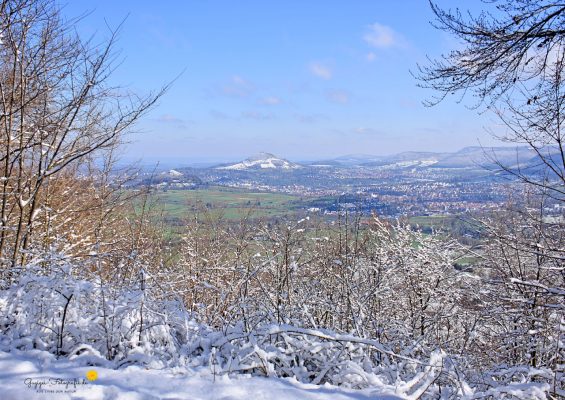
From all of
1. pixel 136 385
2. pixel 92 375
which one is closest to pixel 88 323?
pixel 92 375

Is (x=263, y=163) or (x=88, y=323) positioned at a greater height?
(x=263, y=163)

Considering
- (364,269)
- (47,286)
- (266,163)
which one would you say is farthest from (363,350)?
(266,163)

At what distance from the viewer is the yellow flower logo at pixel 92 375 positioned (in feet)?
7.31

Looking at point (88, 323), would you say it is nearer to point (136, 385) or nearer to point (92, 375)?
point (92, 375)

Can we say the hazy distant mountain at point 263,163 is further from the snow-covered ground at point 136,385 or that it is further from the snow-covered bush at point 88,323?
the snow-covered ground at point 136,385

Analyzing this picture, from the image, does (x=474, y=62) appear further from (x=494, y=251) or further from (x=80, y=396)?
(x=494, y=251)

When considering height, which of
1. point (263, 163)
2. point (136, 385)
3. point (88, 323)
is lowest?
point (136, 385)

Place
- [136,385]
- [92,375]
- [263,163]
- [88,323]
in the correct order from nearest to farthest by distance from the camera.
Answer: [136,385], [92,375], [88,323], [263,163]

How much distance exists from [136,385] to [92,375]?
1.05 feet

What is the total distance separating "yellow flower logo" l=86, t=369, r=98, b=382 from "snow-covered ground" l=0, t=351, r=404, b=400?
0.02 meters

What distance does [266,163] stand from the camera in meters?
112

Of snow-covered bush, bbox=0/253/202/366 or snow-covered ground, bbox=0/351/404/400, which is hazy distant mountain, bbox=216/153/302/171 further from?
snow-covered ground, bbox=0/351/404/400

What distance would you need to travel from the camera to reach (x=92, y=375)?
2270mm

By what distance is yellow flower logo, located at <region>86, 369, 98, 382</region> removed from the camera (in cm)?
223
